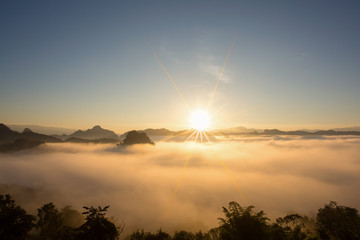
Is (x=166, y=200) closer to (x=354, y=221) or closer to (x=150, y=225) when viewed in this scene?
(x=150, y=225)

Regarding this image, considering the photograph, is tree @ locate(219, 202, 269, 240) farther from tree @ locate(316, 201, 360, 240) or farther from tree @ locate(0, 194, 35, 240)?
tree @ locate(316, 201, 360, 240)

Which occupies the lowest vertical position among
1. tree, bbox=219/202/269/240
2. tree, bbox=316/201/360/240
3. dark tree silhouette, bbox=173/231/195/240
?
dark tree silhouette, bbox=173/231/195/240

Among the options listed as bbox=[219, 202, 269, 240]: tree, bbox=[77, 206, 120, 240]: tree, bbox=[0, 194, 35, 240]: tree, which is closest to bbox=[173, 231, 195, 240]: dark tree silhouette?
bbox=[219, 202, 269, 240]: tree

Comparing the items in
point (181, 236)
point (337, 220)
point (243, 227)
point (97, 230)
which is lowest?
point (181, 236)

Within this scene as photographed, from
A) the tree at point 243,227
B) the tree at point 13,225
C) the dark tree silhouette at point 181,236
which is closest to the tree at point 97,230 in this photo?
the tree at point 13,225

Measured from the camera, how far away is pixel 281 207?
182 meters

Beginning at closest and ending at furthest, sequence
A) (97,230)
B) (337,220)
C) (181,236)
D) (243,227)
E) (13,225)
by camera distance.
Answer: (13,225) → (97,230) → (243,227) → (181,236) → (337,220)

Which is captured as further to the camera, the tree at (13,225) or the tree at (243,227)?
the tree at (243,227)

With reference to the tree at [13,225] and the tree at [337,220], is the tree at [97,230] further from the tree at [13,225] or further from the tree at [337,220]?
the tree at [337,220]

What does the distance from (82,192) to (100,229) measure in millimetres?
202875

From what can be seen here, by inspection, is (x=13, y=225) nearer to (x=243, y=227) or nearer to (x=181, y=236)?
(x=243, y=227)

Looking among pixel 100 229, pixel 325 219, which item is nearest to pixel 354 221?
pixel 325 219

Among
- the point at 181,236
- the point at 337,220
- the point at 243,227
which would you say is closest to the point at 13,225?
the point at 243,227

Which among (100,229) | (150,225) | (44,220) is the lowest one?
(150,225)
